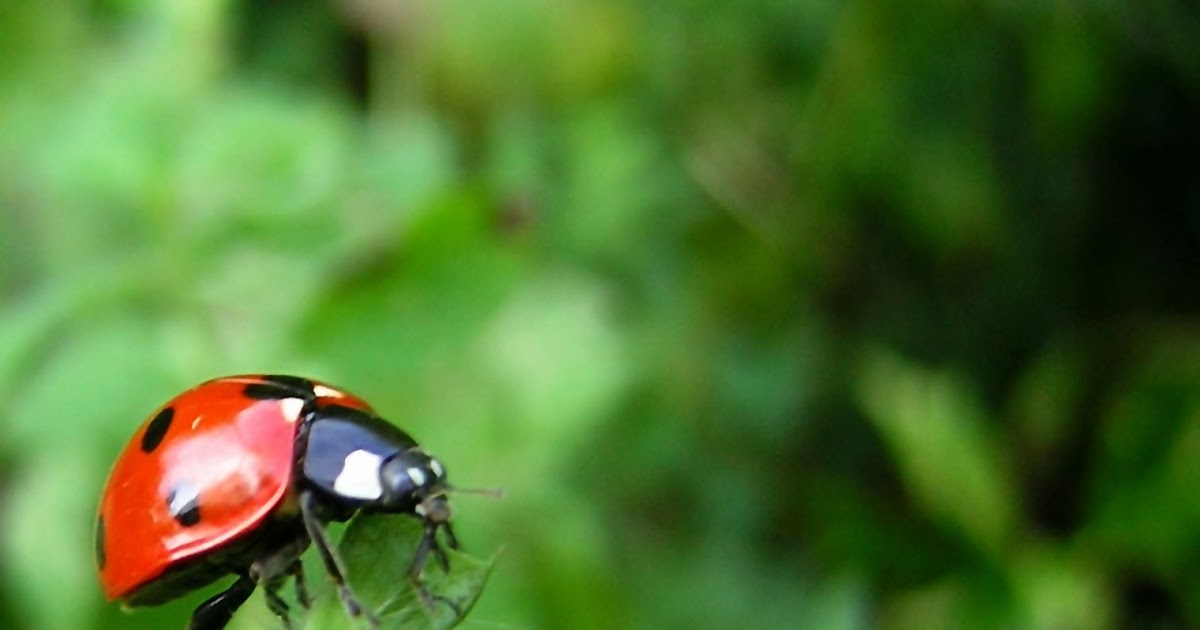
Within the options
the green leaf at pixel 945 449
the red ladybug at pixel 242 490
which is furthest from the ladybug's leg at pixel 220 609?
the green leaf at pixel 945 449

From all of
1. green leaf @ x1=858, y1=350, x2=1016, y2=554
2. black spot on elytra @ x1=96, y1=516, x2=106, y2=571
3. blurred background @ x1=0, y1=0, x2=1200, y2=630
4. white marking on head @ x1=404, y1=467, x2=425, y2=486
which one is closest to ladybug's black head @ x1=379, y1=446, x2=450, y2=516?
white marking on head @ x1=404, y1=467, x2=425, y2=486

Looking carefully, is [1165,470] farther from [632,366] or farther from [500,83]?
[500,83]

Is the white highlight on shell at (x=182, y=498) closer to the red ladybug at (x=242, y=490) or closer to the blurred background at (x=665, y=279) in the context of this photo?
the red ladybug at (x=242, y=490)

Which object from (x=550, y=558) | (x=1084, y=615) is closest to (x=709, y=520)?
(x=550, y=558)

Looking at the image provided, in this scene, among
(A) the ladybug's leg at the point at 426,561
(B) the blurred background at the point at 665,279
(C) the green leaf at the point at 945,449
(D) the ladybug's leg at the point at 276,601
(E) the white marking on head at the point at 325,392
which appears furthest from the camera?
(C) the green leaf at the point at 945,449

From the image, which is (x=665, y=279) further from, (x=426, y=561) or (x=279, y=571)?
(x=426, y=561)

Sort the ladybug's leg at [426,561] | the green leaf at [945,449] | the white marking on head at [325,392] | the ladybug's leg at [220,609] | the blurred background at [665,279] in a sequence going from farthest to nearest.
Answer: the green leaf at [945,449]
the blurred background at [665,279]
the white marking on head at [325,392]
the ladybug's leg at [220,609]
the ladybug's leg at [426,561]

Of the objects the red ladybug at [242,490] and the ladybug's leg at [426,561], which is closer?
the ladybug's leg at [426,561]
